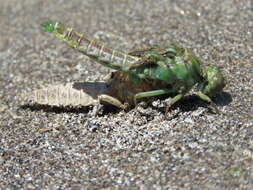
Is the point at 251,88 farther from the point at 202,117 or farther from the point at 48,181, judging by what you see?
the point at 48,181

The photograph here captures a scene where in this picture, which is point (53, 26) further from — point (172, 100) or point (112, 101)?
point (172, 100)

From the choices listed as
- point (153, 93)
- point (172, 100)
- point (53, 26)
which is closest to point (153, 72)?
point (153, 93)

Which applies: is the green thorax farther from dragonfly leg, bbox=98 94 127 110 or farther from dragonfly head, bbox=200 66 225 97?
dragonfly leg, bbox=98 94 127 110

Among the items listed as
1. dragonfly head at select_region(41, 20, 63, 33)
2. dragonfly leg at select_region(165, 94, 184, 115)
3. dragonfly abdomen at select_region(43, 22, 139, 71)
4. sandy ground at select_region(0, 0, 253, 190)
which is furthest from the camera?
dragonfly head at select_region(41, 20, 63, 33)

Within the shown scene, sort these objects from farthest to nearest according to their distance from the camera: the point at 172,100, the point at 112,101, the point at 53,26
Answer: the point at 53,26 → the point at 112,101 → the point at 172,100

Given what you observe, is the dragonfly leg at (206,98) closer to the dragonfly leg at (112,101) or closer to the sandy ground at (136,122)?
the sandy ground at (136,122)

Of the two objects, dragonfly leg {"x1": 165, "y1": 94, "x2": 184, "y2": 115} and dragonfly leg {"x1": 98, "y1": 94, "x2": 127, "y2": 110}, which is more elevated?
dragonfly leg {"x1": 165, "y1": 94, "x2": 184, "y2": 115}

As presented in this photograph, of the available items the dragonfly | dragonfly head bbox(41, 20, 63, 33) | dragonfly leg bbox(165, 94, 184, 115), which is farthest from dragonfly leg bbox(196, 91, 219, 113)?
dragonfly head bbox(41, 20, 63, 33)
